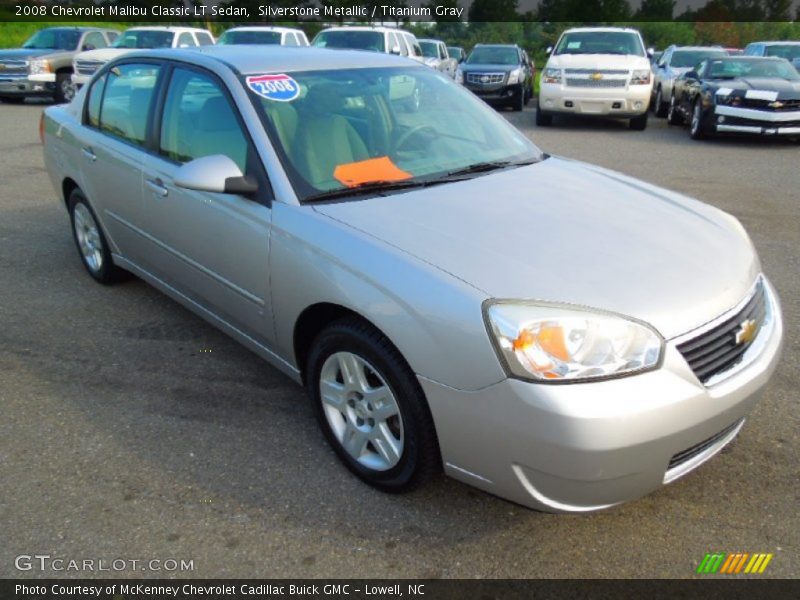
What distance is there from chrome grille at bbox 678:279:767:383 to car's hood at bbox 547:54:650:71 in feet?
36.7

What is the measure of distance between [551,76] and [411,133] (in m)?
10.6

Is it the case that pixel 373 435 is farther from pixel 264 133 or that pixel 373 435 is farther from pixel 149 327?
pixel 149 327

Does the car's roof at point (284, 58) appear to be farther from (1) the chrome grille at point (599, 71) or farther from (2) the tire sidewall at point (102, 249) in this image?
(1) the chrome grille at point (599, 71)

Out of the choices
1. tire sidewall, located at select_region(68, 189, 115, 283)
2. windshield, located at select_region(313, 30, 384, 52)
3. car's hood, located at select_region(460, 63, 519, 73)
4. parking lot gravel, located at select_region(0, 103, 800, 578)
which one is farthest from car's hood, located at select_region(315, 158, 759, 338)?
car's hood, located at select_region(460, 63, 519, 73)

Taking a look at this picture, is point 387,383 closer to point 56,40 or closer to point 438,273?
point 438,273

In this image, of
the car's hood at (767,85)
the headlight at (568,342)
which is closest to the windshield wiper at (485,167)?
the headlight at (568,342)

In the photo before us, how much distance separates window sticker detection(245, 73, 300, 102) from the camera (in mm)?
3418

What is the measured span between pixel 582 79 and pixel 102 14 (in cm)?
2947

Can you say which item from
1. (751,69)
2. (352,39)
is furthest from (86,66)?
(751,69)

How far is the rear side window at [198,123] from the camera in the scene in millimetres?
3404

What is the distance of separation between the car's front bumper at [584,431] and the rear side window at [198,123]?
162cm

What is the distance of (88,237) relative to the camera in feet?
16.9

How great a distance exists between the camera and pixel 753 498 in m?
2.85
